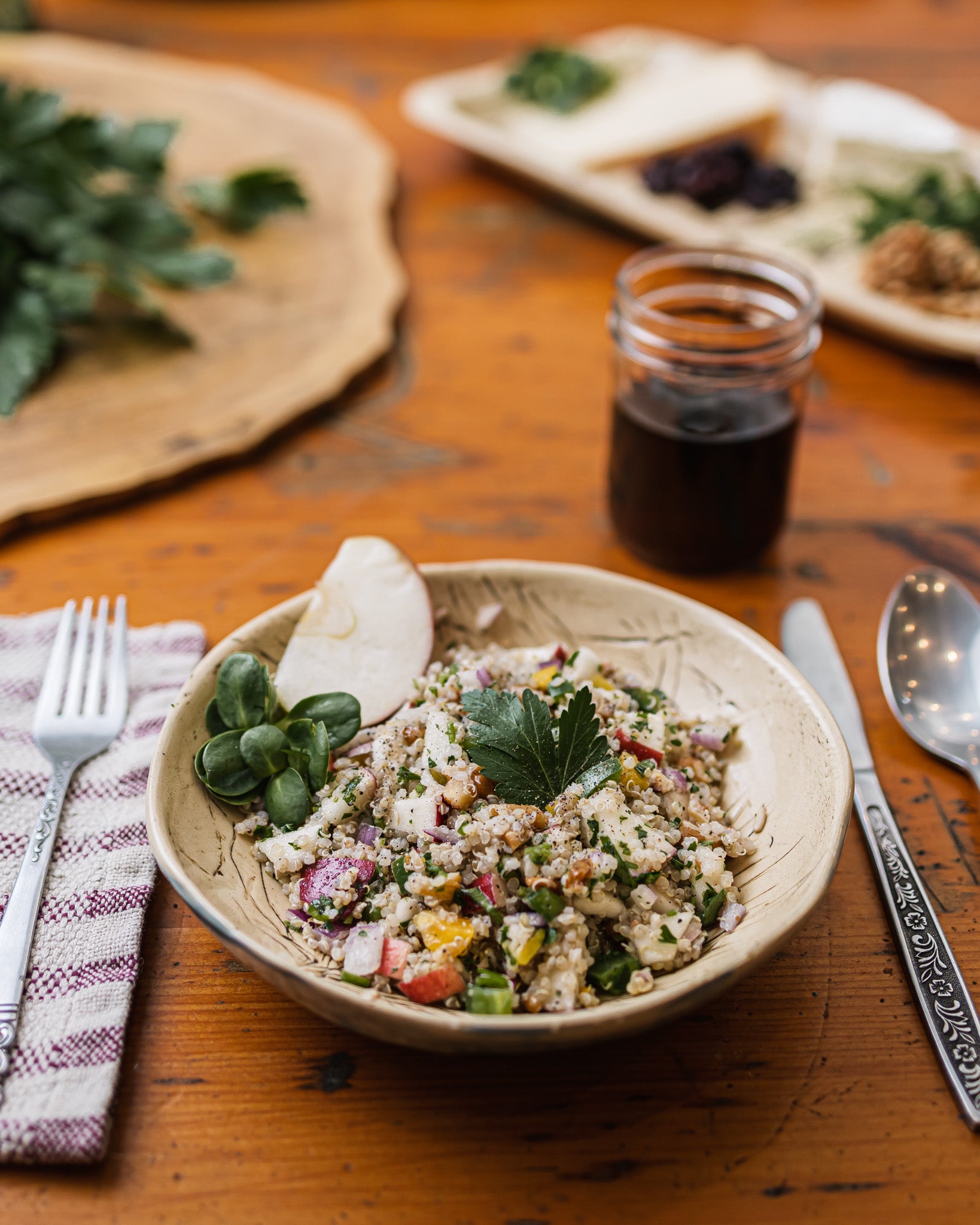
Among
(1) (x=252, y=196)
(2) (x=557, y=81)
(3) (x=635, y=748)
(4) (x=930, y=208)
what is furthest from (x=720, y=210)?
(3) (x=635, y=748)

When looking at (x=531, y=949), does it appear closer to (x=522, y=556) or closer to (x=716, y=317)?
(x=522, y=556)

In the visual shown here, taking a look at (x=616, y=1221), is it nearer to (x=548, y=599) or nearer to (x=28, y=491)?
(x=548, y=599)

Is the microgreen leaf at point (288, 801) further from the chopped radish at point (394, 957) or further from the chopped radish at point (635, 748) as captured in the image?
the chopped radish at point (635, 748)

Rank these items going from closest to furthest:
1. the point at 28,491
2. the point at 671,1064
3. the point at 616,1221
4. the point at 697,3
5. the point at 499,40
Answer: the point at 616,1221 → the point at 671,1064 → the point at 28,491 → the point at 499,40 → the point at 697,3

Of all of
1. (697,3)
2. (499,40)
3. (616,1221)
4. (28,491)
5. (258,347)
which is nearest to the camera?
(616,1221)

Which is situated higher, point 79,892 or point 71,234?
point 71,234

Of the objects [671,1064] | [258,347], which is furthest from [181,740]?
[258,347]

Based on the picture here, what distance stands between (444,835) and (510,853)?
0.23ft

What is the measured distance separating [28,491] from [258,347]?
57 centimetres

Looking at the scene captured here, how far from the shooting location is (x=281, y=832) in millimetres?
1110

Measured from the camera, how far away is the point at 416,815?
3.47 feet

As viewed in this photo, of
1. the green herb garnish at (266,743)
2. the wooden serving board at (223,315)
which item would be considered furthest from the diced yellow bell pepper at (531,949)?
the wooden serving board at (223,315)

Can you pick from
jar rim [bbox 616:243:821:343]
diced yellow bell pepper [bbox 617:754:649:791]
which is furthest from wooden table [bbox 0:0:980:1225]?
jar rim [bbox 616:243:821:343]

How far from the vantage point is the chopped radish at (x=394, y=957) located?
0.95m
